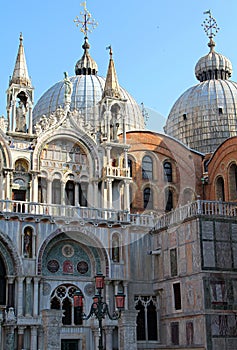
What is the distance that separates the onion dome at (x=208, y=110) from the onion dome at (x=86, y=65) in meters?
7.23

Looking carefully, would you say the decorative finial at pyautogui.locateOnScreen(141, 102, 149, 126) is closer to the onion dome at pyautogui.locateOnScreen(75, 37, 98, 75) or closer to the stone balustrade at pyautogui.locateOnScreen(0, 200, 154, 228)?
the onion dome at pyautogui.locateOnScreen(75, 37, 98, 75)

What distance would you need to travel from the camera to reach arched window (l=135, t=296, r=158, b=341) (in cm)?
2842

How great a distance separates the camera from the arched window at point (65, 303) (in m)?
27.7

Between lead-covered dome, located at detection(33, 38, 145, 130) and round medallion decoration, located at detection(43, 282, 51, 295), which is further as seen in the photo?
lead-covered dome, located at detection(33, 38, 145, 130)

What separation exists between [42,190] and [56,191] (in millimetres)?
777

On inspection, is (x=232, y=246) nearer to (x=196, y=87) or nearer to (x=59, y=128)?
(x=59, y=128)

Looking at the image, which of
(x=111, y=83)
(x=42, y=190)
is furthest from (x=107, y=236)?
(x=111, y=83)

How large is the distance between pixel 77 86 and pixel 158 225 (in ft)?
55.9

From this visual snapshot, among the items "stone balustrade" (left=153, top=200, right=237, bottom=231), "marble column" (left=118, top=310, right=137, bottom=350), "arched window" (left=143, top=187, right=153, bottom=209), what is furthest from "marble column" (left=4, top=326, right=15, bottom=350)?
"arched window" (left=143, top=187, right=153, bottom=209)

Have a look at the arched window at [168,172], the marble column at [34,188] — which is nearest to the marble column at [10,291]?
the marble column at [34,188]

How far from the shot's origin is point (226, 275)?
26.4 meters

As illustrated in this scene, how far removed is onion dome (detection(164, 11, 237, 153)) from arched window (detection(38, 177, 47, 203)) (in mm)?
18124

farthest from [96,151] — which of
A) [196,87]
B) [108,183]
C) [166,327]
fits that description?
[196,87]

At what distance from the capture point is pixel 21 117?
3095 cm
